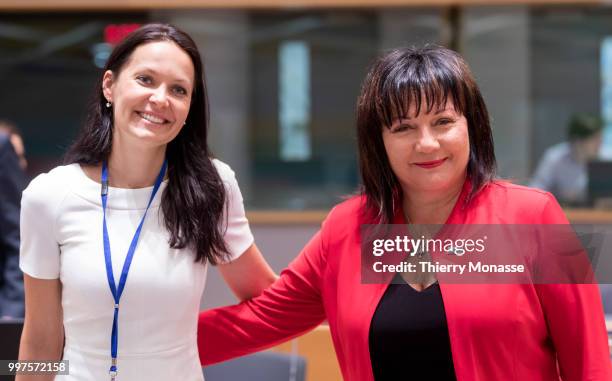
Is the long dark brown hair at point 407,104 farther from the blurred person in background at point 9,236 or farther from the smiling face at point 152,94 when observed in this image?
the blurred person in background at point 9,236

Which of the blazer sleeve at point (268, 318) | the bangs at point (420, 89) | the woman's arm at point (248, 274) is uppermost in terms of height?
the bangs at point (420, 89)

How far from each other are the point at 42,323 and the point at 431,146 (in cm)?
105

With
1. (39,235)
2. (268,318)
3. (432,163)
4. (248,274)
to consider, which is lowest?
(268,318)

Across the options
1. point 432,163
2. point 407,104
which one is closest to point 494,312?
point 432,163

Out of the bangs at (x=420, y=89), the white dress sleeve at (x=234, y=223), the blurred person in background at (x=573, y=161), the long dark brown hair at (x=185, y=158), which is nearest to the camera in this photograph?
the bangs at (x=420, y=89)

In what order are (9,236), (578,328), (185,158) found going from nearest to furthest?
(578,328), (185,158), (9,236)

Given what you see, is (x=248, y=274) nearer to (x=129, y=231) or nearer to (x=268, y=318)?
(x=268, y=318)

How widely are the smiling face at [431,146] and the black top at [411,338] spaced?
0.87 ft

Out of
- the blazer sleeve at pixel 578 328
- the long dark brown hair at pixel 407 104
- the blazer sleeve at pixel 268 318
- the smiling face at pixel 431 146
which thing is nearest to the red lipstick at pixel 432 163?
the smiling face at pixel 431 146

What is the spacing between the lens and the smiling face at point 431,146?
190 centimetres

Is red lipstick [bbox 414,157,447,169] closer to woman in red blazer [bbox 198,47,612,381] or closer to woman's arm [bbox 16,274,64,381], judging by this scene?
woman in red blazer [bbox 198,47,612,381]

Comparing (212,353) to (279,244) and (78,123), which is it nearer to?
(279,244)

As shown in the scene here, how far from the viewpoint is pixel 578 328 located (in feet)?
5.90

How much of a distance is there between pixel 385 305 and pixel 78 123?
3699 mm
